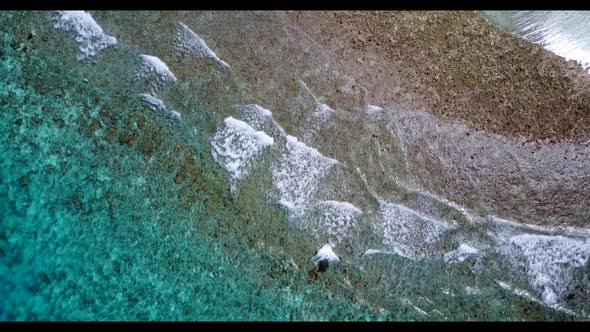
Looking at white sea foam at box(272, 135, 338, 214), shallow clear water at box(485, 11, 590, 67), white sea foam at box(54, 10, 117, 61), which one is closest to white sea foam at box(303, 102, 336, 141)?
white sea foam at box(272, 135, 338, 214)

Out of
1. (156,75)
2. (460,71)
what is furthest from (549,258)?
(156,75)

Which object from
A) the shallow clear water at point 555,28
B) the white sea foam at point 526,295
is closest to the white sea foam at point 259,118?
the shallow clear water at point 555,28

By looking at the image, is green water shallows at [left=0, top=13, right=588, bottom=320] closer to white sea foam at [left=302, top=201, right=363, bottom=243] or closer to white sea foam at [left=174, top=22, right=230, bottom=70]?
white sea foam at [left=302, top=201, right=363, bottom=243]

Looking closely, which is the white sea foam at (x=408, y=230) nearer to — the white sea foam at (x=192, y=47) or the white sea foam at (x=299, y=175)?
the white sea foam at (x=299, y=175)

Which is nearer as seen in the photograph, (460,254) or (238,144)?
(460,254)

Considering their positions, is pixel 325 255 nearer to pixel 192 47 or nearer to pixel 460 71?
pixel 460 71
